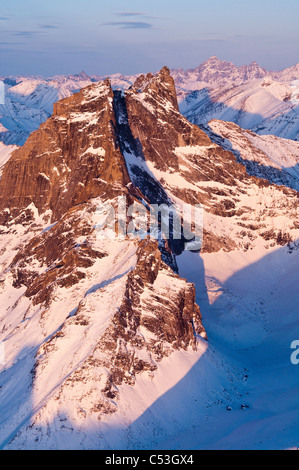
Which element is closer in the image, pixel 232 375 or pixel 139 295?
pixel 139 295

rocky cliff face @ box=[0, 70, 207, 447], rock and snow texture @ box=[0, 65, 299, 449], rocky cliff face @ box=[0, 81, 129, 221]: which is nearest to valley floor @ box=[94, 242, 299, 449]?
rock and snow texture @ box=[0, 65, 299, 449]

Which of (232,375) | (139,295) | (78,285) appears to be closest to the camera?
(139,295)

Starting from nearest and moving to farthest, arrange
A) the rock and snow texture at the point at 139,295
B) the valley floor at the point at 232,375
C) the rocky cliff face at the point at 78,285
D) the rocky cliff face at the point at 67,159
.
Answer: the valley floor at the point at 232,375
the rock and snow texture at the point at 139,295
the rocky cliff face at the point at 78,285
the rocky cliff face at the point at 67,159

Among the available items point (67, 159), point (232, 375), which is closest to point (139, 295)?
point (232, 375)

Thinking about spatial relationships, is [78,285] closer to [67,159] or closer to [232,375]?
[232,375]

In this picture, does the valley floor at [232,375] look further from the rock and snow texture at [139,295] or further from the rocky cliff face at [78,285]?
the rocky cliff face at [78,285]

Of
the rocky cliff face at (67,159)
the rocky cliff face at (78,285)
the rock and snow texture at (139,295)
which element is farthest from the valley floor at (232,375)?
the rocky cliff face at (67,159)

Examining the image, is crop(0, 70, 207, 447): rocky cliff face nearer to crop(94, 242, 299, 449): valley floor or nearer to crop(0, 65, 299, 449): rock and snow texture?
crop(0, 65, 299, 449): rock and snow texture
